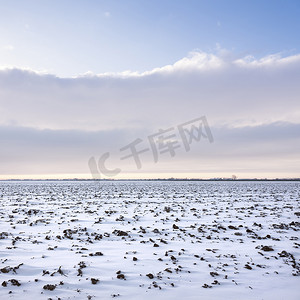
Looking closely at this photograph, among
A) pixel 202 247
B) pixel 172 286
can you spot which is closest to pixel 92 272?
pixel 172 286

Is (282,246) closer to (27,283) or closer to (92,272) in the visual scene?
(92,272)

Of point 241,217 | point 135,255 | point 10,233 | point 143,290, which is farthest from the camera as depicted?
point 241,217

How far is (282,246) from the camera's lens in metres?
9.55

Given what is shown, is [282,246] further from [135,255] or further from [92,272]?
[92,272]

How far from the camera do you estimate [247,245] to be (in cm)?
969

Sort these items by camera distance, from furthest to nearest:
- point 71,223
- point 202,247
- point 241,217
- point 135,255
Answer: point 241,217, point 71,223, point 202,247, point 135,255

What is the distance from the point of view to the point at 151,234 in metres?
11.4

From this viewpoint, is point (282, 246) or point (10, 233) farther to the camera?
point (10, 233)

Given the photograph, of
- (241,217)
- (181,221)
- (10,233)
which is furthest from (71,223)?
(241,217)

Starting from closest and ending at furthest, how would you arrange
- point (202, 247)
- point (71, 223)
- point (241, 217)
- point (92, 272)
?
point (92, 272)
point (202, 247)
point (71, 223)
point (241, 217)

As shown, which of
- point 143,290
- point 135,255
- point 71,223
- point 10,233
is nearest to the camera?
point 143,290

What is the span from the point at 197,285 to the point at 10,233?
9.47 m

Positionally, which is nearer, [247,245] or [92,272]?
[92,272]

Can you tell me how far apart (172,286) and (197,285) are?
2.23 feet
